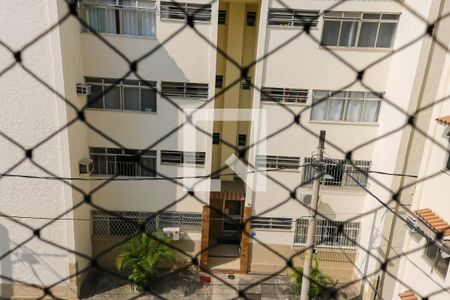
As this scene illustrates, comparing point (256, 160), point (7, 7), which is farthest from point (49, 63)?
point (256, 160)

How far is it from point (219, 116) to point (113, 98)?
1044mm

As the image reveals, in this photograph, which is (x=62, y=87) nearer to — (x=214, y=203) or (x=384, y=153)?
(x=214, y=203)

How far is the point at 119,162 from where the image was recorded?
137 inches

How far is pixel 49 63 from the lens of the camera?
2787mm

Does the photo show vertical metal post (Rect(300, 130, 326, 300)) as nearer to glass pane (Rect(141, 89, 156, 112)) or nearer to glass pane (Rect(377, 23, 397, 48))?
glass pane (Rect(377, 23, 397, 48))

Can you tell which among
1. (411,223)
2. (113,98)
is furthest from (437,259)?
(113,98)

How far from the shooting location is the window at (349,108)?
10.9 feet

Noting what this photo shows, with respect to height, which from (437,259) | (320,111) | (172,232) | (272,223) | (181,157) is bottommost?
(172,232)

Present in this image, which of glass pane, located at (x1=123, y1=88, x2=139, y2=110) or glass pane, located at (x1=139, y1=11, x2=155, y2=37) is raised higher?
glass pane, located at (x1=139, y1=11, x2=155, y2=37)

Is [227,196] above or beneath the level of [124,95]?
beneath

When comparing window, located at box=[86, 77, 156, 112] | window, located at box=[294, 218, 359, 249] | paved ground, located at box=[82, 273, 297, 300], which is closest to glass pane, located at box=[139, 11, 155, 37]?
window, located at box=[86, 77, 156, 112]

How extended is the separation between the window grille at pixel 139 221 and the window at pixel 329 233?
97 centimetres

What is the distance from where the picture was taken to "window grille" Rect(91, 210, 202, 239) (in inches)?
143

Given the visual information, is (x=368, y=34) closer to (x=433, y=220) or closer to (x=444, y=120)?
(x=444, y=120)
